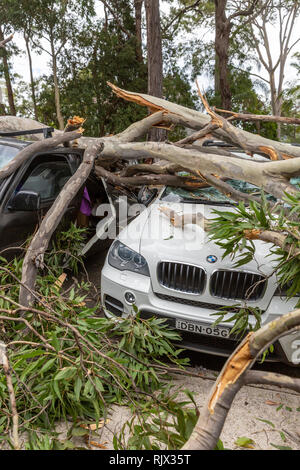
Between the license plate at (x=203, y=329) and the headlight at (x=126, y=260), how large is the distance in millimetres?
519

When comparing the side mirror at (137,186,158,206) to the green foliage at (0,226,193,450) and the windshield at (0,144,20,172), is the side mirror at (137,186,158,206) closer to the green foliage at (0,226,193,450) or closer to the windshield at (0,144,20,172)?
the windshield at (0,144,20,172)

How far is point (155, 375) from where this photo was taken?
298 cm

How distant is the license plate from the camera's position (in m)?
3.18

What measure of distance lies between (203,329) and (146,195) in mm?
2380

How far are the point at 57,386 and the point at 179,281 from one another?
130 centimetres

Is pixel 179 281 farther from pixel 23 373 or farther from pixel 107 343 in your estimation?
pixel 23 373

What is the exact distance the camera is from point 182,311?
3.27 meters

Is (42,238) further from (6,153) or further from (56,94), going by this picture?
(56,94)

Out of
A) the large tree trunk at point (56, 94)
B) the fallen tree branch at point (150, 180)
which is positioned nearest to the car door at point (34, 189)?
the fallen tree branch at point (150, 180)

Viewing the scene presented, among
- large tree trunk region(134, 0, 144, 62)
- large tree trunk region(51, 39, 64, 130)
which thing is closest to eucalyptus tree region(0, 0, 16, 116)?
large tree trunk region(51, 39, 64, 130)

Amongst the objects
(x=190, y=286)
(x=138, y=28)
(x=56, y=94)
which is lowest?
(x=190, y=286)

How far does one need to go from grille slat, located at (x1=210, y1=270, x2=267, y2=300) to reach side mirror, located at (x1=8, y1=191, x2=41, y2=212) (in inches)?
72.2

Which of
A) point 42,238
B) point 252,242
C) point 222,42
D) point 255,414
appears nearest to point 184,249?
point 252,242

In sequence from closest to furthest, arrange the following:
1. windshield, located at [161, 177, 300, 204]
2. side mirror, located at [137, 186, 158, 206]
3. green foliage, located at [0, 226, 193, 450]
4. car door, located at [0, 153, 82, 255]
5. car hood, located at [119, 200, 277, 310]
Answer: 1. green foliage, located at [0, 226, 193, 450]
2. car hood, located at [119, 200, 277, 310]
3. car door, located at [0, 153, 82, 255]
4. windshield, located at [161, 177, 300, 204]
5. side mirror, located at [137, 186, 158, 206]
